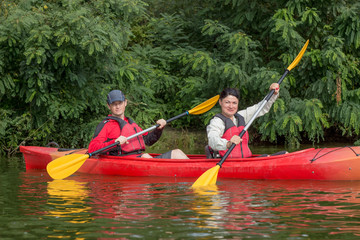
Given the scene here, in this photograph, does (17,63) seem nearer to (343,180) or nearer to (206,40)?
(206,40)

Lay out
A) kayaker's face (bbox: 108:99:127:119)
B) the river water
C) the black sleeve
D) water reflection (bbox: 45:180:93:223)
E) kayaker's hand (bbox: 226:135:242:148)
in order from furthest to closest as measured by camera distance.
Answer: the black sleeve, kayaker's face (bbox: 108:99:127:119), kayaker's hand (bbox: 226:135:242:148), water reflection (bbox: 45:180:93:223), the river water

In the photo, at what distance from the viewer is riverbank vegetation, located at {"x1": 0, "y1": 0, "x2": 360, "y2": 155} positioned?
9.52 metres

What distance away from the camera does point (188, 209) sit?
4.69 m

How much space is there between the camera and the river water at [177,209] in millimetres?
3869

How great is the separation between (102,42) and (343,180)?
477cm

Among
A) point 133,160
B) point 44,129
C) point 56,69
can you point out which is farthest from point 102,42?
point 133,160

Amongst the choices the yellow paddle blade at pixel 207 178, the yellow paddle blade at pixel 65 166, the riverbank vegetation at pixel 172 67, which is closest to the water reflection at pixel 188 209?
the yellow paddle blade at pixel 207 178

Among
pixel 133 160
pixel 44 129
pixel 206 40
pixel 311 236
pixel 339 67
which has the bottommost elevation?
pixel 311 236

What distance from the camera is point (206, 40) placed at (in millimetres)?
12562

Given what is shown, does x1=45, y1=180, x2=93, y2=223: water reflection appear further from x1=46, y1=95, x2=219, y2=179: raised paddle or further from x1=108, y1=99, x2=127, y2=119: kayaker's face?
x1=108, y1=99, x2=127, y2=119: kayaker's face

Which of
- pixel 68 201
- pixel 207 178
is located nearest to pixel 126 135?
pixel 207 178

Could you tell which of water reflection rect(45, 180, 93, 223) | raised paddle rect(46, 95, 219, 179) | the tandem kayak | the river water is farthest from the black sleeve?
water reflection rect(45, 180, 93, 223)

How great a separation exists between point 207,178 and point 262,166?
81cm

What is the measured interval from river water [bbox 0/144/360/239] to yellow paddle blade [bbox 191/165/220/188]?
10 cm
